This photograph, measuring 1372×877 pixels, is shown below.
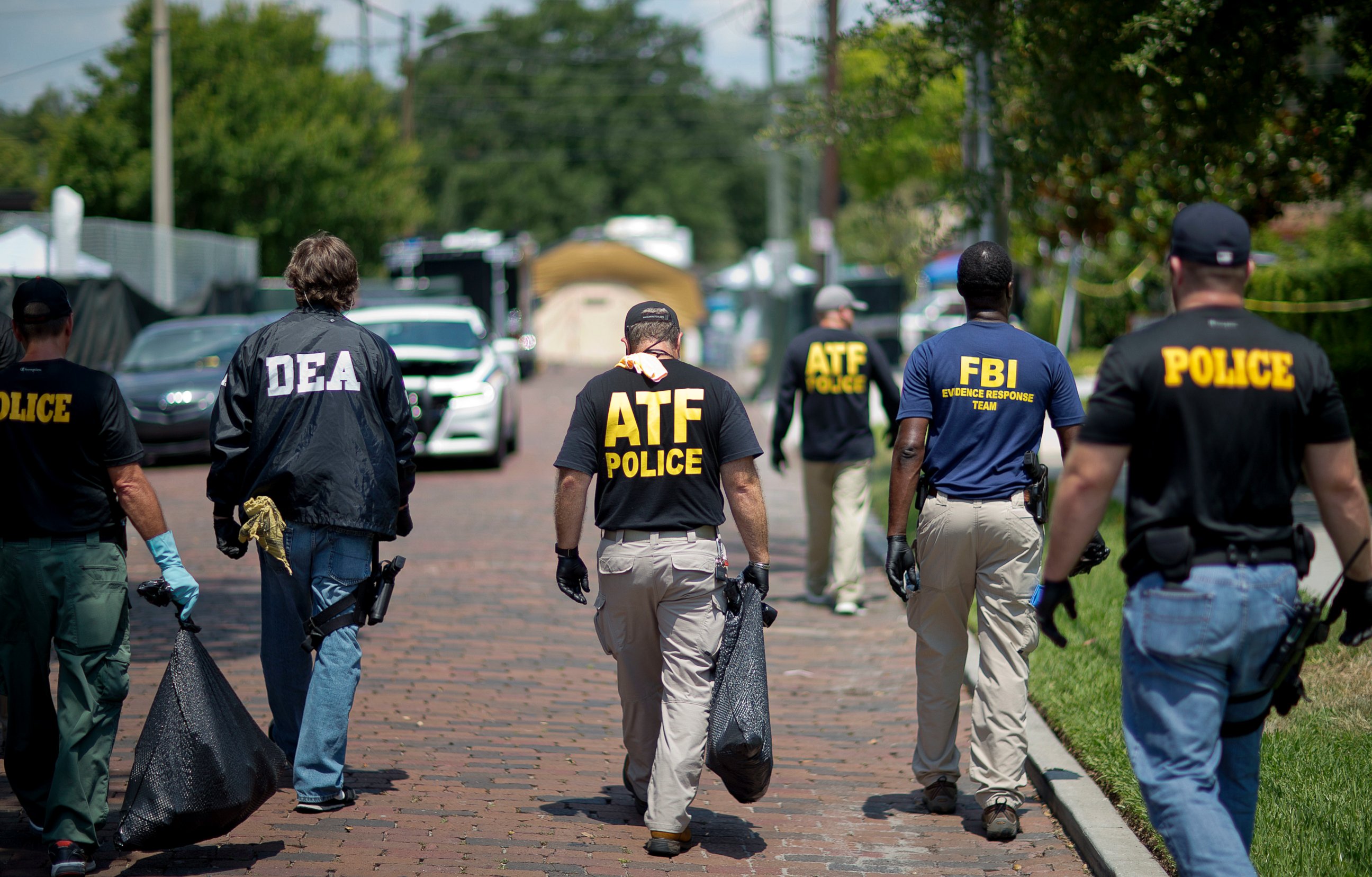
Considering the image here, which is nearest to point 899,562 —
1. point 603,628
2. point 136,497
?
point 603,628

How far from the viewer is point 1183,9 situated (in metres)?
8.44

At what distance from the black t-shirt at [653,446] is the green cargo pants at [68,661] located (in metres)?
1.53

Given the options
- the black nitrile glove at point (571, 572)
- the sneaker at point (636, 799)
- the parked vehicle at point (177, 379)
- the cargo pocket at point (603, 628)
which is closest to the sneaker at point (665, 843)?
the sneaker at point (636, 799)

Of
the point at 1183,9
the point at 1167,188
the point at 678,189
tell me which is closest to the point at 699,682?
the point at 1183,9

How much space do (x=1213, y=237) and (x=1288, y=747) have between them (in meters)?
2.85

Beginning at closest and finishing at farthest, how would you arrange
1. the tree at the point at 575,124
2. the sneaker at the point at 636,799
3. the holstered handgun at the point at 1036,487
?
1. the holstered handgun at the point at 1036,487
2. the sneaker at the point at 636,799
3. the tree at the point at 575,124

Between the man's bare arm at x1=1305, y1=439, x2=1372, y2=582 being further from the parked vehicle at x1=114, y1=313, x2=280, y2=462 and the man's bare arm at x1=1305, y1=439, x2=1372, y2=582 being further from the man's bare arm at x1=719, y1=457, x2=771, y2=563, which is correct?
the parked vehicle at x1=114, y1=313, x2=280, y2=462

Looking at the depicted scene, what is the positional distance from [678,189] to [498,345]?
57.4 meters

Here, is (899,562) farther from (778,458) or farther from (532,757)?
(778,458)

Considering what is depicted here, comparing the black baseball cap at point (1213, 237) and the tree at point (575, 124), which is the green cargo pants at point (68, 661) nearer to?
the black baseball cap at point (1213, 237)

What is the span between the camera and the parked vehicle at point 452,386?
15.4 metres

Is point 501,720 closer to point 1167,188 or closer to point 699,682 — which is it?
point 699,682

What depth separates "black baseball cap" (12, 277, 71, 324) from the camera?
4348 mm

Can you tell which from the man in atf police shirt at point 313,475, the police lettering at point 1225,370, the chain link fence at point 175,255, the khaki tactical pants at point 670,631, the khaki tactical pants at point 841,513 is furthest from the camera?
the chain link fence at point 175,255
